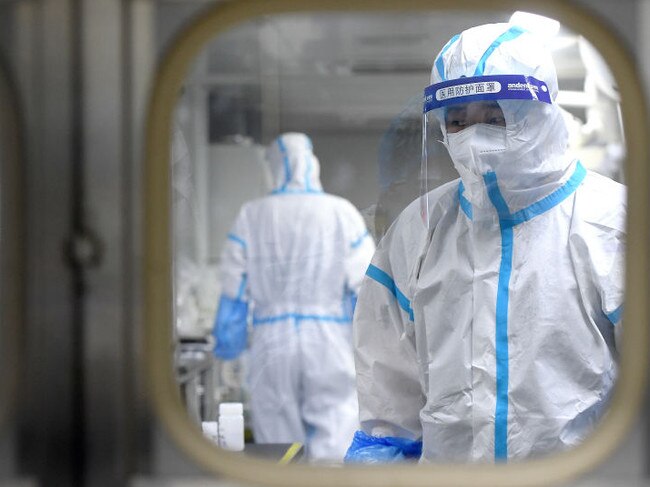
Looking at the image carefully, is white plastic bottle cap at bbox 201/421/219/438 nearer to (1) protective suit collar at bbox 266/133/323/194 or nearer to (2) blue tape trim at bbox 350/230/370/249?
(2) blue tape trim at bbox 350/230/370/249

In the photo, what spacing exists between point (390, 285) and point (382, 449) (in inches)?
14.2

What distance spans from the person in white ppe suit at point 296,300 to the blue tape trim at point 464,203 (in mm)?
1747

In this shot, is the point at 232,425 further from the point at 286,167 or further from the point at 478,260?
the point at 286,167

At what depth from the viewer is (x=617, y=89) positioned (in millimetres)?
1100

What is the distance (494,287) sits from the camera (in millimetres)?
1917

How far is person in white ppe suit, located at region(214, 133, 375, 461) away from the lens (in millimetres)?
3842

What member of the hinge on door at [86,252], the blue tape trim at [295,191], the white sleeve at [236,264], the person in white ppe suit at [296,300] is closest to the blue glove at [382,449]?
the hinge on door at [86,252]

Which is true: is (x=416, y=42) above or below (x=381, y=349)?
above

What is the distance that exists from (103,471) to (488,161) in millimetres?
1133

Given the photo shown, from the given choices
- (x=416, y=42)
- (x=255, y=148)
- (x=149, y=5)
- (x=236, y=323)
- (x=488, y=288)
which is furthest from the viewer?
(x=255, y=148)

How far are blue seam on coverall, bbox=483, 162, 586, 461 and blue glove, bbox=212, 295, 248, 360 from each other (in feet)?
6.98

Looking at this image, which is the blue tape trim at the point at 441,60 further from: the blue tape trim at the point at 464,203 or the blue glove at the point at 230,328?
the blue glove at the point at 230,328

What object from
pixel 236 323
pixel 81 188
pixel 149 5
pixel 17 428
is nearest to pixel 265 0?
pixel 149 5

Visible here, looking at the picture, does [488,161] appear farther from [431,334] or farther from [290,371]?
[290,371]
